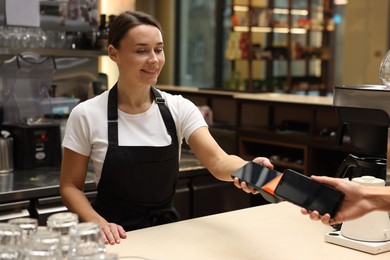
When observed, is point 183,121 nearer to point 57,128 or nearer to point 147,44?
point 147,44

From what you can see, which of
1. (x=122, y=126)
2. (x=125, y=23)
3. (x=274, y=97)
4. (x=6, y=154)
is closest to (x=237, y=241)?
(x=122, y=126)

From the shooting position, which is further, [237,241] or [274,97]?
[274,97]

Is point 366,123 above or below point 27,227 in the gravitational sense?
above

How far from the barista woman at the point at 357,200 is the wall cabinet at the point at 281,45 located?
6.38 meters

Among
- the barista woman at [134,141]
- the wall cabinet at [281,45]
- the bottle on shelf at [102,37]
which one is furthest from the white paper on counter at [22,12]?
the wall cabinet at [281,45]

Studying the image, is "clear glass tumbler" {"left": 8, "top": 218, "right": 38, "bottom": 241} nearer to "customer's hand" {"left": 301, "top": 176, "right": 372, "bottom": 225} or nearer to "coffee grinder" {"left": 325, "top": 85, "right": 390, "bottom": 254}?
"customer's hand" {"left": 301, "top": 176, "right": 372, "bottom": 225}

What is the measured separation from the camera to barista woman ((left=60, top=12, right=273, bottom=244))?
2.31 meters

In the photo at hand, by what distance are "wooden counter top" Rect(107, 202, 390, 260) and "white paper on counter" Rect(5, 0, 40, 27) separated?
198 centimetres

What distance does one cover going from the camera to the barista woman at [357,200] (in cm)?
183

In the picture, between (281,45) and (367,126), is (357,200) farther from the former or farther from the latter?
(281,45)

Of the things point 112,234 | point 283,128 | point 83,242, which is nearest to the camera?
point 83,242

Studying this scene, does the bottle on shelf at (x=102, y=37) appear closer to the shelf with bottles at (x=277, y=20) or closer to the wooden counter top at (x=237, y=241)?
the wooden counter top at (x=237, y=241)

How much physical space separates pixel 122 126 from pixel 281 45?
6.50 meters

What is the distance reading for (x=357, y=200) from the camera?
72.9 inches
